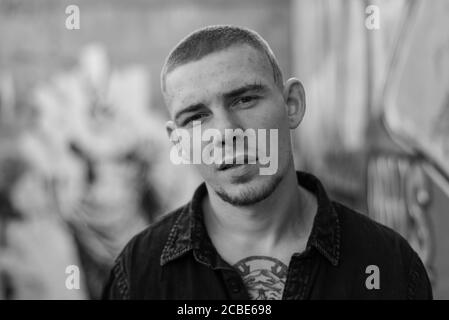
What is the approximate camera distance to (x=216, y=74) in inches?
38.4

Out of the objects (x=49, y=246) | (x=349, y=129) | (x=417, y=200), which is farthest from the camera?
(x=49, y=246)

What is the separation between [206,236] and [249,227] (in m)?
0.09

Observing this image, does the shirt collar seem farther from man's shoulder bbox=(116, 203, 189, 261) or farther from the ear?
the ear

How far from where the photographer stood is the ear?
3.52 ft

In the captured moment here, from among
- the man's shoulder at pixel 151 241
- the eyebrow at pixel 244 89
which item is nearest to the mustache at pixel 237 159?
the eyebrow at pixel 244 89

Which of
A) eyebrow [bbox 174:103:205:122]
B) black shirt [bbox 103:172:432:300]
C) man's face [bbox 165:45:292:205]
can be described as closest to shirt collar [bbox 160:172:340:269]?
black shirt [bbox 103:172:432:300]

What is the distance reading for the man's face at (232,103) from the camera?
0.97 m

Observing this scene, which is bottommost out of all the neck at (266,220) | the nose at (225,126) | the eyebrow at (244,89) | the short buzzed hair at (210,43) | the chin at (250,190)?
the neck at (266,220)

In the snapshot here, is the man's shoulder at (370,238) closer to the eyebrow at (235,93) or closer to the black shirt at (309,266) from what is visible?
the black shirt at (309,266)

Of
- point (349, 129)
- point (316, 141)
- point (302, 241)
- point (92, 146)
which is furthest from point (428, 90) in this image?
point (92, 146)

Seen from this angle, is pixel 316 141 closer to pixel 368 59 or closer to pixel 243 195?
pixel 368 59

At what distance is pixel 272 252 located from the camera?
1.08m

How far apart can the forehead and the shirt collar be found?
0.80 feet
